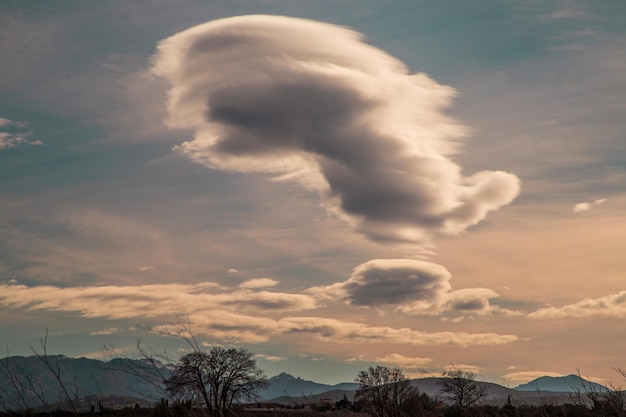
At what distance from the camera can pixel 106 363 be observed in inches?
560

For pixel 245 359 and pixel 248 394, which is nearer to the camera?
pixel 248 394

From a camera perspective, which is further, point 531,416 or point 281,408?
point 281,408

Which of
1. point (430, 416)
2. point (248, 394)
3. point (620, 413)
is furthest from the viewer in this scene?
point (248, 394)

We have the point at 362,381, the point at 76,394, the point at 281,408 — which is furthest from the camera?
the point at 362,381

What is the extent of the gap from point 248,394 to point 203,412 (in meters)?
110

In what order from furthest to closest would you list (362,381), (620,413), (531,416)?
(362,381) → (531,416) → (620,413)

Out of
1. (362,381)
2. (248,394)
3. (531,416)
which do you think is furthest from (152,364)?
(362,381)

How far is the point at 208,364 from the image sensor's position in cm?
12781

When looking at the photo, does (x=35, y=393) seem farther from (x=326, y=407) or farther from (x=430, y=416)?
(x=326, y=407)

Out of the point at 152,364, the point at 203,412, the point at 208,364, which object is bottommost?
the point at 203,412

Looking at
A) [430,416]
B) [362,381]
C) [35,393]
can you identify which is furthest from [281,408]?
[35,393]

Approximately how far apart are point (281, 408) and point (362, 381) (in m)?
39.5

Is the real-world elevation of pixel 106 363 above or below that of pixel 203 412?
above

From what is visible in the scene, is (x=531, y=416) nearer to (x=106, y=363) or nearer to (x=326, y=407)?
(x=106, y=363)
